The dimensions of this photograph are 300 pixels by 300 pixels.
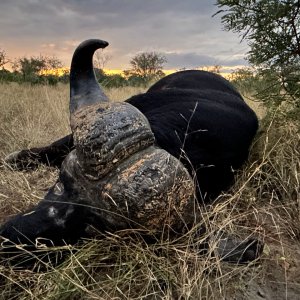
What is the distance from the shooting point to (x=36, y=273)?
6.64ft

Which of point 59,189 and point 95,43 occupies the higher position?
point 95,43

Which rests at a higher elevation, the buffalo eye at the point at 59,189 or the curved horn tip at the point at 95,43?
the curved horn tip at the point at 95,43

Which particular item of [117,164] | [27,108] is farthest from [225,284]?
[27,108]

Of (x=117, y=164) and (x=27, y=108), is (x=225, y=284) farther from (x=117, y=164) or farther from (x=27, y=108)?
(x=27, y=108)

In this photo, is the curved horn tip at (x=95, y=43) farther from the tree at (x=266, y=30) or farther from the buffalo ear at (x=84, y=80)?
the tree at (x=266, y=30)

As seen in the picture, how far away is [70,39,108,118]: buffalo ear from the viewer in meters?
2.16

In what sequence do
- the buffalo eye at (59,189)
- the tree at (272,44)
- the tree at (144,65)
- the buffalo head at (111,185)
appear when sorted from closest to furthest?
the buffalo head at (111,185) → the buffalo eye at (59,189) → the tree at (272,44) → the tree at (144,65)

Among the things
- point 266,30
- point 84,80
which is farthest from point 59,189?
point 266,30

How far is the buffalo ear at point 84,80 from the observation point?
216cm

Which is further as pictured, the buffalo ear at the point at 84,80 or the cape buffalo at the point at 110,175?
the buffalo ear at the point at 84,80

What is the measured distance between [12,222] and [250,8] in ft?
7.54

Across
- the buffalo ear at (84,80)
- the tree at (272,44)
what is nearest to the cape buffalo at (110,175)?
the buffalo ear at (84,80)

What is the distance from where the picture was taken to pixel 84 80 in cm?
226

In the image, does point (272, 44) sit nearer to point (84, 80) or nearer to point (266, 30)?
point (266, 30)
